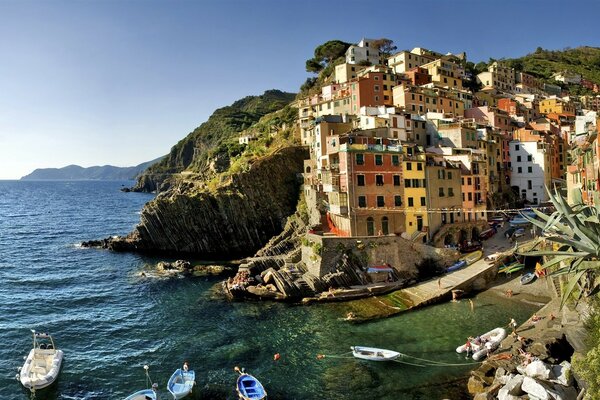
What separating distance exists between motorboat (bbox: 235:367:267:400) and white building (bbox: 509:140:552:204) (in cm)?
6776

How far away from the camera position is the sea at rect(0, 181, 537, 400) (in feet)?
96.1

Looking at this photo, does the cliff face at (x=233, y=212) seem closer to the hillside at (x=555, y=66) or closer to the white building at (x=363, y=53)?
the white building at (x=363, y=53)

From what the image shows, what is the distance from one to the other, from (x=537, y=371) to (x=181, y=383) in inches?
874

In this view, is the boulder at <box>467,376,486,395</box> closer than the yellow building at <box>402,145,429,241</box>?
Yes

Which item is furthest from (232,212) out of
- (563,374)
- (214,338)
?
(563,374)

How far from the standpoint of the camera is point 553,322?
1329 inches

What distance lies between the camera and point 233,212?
237 feet

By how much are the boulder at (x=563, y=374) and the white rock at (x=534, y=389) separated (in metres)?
1.42

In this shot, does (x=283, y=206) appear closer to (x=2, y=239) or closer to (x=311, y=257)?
(x=311, y=257)

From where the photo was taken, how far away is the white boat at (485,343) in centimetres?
3144

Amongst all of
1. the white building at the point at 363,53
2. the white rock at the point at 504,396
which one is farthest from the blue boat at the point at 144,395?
the white building at the point at 363,53

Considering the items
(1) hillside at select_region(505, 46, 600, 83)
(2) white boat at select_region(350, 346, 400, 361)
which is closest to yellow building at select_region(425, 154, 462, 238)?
(2) white boat at select_region(350, 346, 400, 361)

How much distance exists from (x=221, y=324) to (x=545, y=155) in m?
66.8

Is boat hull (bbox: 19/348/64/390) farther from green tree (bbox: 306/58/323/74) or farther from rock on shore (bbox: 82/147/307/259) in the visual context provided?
green tree (bbox: 306/58/323/74)
